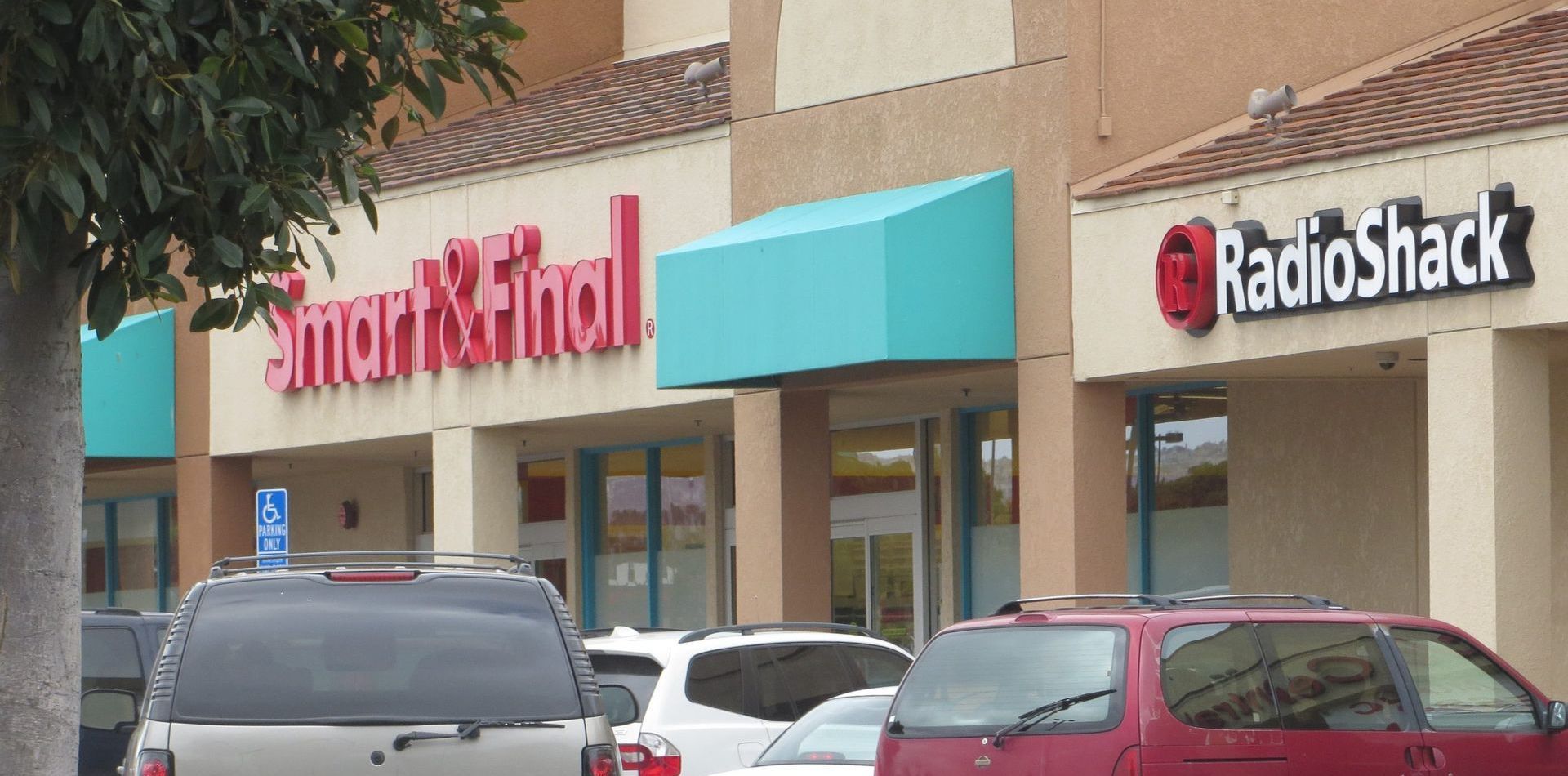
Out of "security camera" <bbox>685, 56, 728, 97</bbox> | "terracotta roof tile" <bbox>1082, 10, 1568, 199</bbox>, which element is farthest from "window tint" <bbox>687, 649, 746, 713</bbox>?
"security camera" <bbox>685, 56, 728, 97</bbox>

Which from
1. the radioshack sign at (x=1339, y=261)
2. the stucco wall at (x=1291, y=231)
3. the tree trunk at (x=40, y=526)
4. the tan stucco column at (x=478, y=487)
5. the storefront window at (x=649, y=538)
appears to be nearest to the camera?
the tree trunk at (x=40, y=526)

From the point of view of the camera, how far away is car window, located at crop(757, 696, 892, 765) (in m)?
11.0

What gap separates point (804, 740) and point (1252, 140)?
766 centimetres

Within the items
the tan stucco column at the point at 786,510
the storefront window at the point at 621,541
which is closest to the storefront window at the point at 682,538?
the storefront window at the point at 621,541

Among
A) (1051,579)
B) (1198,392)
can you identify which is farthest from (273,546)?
(1198,392)

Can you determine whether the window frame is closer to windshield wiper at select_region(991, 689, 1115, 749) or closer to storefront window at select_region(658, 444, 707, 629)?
windshield wiper at select_region(991, 689, 1115, 749)

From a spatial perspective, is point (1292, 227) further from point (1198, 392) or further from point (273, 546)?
point (273, 546)

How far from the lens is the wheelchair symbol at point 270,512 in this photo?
62.8ft

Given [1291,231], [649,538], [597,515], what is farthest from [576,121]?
[1291,231]

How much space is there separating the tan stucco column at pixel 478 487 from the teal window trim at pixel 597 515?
2478 mm

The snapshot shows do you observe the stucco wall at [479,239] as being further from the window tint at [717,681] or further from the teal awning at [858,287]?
the window tint at [717,681]

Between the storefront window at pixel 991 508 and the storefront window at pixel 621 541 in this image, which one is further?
the storefront window at pixel 621 541

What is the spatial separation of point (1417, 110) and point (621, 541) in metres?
11.6

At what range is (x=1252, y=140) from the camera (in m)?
17.1
